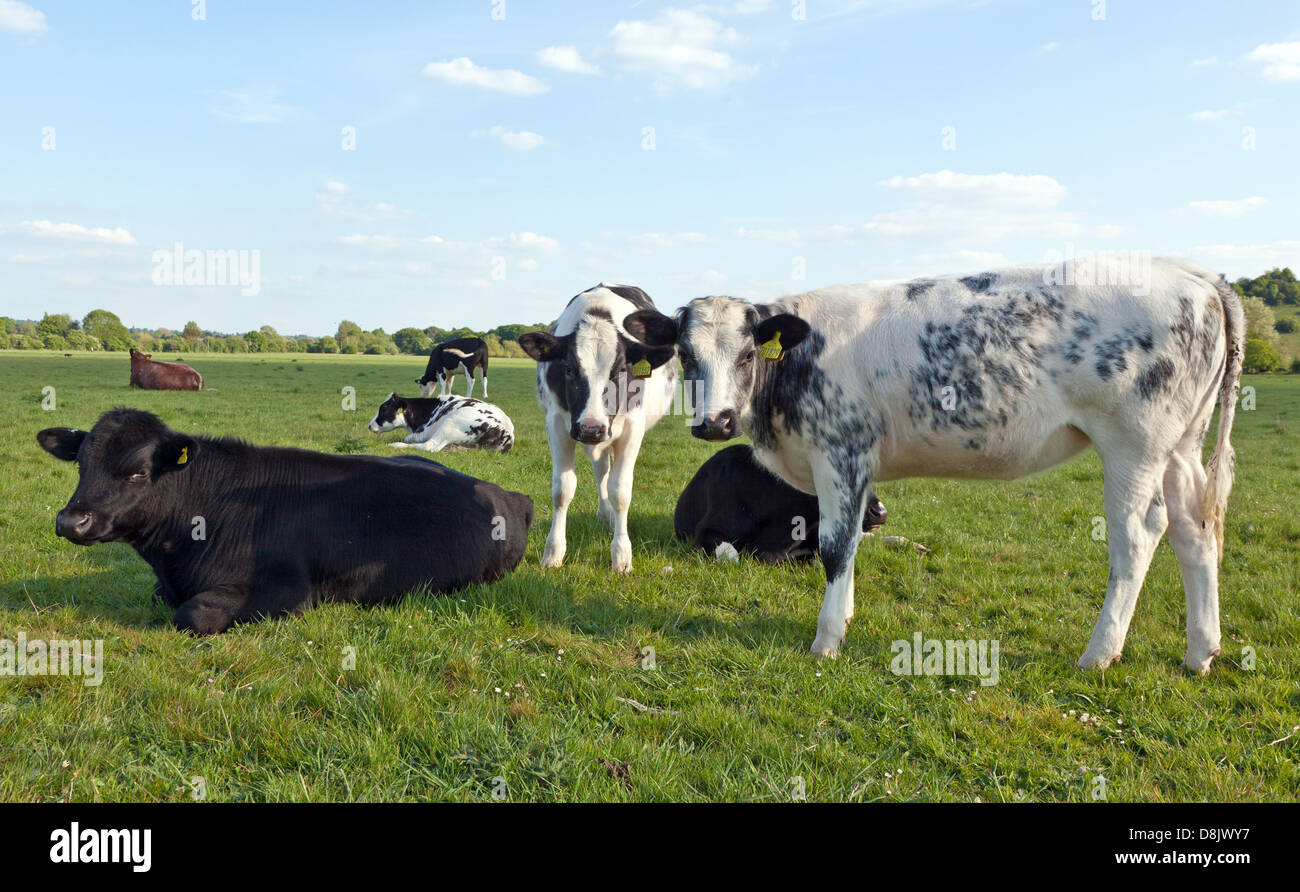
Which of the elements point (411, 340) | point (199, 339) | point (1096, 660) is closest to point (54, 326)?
point (199, 339)

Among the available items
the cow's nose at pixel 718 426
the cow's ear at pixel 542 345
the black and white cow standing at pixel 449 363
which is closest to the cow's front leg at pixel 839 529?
the cow's nose at pixel 718 426

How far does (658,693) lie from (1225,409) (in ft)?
13.3

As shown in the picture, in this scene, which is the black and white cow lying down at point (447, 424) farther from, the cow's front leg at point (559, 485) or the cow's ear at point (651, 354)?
the cow's ear at point (651, 354)

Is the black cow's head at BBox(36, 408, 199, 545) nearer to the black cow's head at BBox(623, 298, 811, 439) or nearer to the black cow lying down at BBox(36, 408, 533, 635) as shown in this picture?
the black cow lying down at BBox(36, 408, 533, 635)

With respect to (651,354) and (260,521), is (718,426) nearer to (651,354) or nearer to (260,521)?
(651,354)

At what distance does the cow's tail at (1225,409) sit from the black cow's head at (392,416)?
1368 cm

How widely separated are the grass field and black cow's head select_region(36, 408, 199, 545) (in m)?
0.69

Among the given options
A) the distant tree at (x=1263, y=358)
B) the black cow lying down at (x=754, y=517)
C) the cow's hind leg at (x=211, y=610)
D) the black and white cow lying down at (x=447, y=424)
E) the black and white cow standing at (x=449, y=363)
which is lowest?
the cow's hind leg at (x=211, y=610)

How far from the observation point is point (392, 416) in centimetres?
1628

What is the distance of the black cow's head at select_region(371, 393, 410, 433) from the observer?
16.2 meters

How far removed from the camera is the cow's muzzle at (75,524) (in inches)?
202

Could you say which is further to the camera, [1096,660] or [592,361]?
[592,361]

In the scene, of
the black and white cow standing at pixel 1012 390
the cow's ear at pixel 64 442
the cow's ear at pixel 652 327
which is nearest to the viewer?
the black and white cow standing at pixel 1012 390

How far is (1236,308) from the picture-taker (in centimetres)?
512
